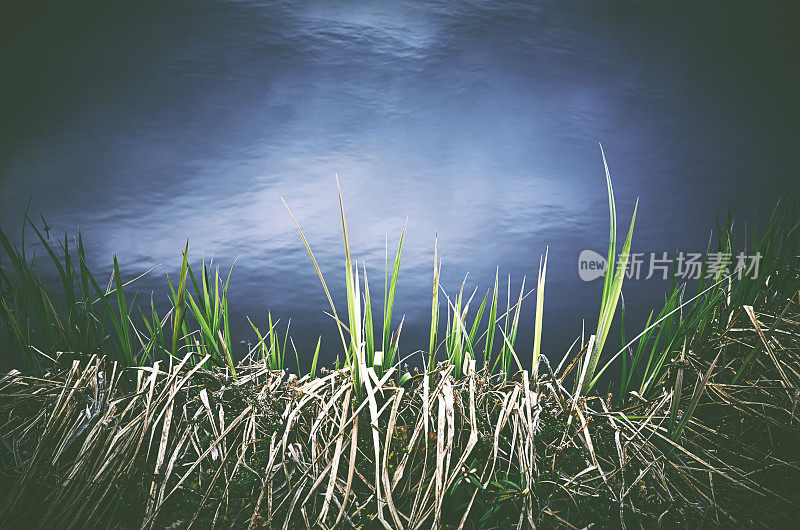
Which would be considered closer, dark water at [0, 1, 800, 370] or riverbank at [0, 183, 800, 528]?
riverbank at [0, 183, 800, 528]

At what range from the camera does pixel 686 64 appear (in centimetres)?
524

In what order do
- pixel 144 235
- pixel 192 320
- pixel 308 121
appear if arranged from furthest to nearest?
pixel 308 121, pixel 144 235, pixel 192 320

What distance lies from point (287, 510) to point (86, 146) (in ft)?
12.6

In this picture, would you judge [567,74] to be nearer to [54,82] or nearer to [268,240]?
[268,240]

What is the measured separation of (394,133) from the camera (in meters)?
4.10

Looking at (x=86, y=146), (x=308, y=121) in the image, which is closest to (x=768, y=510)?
(x=308, y=121)

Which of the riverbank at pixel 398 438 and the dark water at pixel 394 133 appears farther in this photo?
the dark water at pixel 394 133

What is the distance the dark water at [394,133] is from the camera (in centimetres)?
271

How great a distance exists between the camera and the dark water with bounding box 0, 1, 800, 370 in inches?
107

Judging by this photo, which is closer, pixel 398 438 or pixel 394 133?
pixel 398 438

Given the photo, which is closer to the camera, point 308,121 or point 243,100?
point 308,121

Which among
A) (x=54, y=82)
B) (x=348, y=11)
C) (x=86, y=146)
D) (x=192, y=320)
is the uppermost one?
(x=348, y=11)

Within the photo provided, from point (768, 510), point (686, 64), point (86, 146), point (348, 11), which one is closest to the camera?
point (768, 510)

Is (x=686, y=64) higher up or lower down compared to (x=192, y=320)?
higher up
